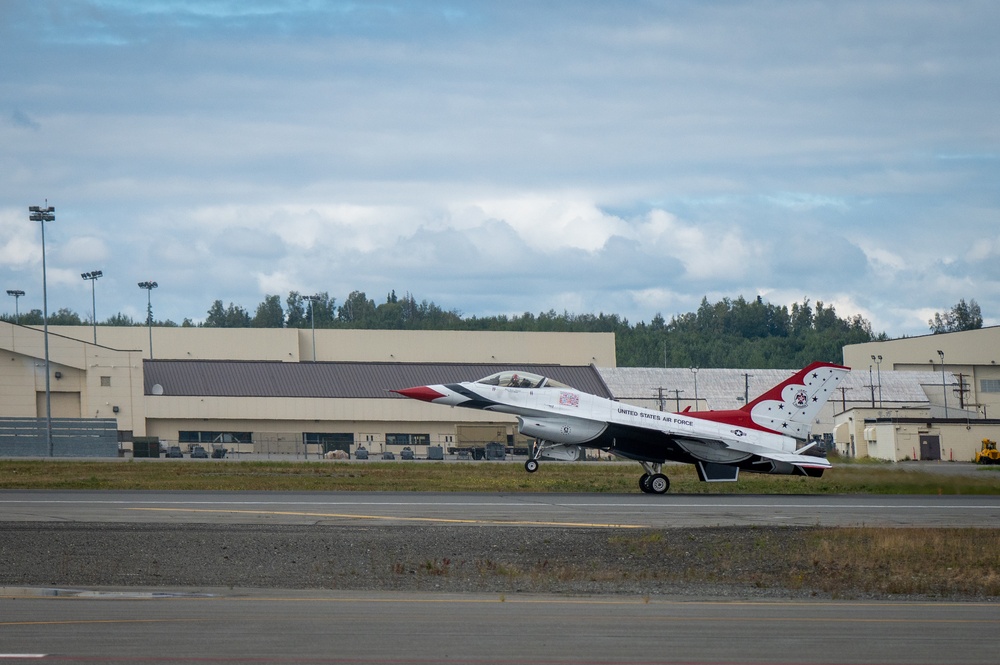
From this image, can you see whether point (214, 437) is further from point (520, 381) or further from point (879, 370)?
point (879, 370)

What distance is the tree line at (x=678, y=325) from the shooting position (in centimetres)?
13788

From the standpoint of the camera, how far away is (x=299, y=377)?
72812 mm

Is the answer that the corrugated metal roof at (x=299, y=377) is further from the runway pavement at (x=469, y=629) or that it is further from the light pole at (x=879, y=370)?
→ the runway pavement at (x=469, y=629)

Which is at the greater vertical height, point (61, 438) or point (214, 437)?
point (61, 438)

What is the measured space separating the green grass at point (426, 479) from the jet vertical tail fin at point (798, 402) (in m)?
1.78

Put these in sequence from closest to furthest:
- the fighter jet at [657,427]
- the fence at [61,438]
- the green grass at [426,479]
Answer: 1. the fighter jet at [657,427]
2. the green grass at [426,479]
3. the fence at [61,438]

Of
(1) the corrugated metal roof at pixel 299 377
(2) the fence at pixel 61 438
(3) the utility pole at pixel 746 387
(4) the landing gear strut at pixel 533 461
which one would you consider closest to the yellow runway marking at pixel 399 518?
(4) the landing gear strut at pixel 533 461

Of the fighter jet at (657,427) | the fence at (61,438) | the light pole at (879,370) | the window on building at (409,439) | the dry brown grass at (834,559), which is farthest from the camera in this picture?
the light pole at (879,370)

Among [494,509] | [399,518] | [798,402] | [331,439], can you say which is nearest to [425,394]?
[494,509]

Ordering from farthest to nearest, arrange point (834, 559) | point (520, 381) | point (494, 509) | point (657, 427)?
point (520, 381) < point (657, 427) < point (494, 509) < point (834, 559)

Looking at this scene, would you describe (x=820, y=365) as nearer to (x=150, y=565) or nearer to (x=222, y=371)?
(x=150, y=565)

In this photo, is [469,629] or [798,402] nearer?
[469,629]

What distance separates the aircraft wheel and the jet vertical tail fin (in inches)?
138

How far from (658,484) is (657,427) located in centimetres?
182
